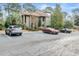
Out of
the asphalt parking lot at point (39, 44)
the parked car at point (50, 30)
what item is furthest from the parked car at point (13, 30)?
the parked car at point (50, 30)

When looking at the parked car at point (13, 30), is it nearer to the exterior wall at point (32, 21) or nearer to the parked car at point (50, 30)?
the exterior wall at point (32, 21)

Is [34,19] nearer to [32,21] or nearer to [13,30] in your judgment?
[32,21]

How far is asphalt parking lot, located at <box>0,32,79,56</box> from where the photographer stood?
6.57 feet

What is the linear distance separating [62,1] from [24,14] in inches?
15.5

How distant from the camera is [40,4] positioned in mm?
2029

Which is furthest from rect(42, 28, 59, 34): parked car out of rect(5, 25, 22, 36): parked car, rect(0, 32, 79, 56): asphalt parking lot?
rect(5, 25, 22, 36): parked car

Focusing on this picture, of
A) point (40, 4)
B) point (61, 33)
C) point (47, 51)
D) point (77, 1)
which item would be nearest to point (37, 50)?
point (47, 51)

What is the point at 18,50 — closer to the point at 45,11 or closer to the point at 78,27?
the point at 45,11

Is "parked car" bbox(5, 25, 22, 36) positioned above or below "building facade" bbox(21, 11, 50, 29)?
below

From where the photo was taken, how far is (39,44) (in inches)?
80.7

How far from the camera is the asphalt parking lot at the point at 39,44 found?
2002 millimetres

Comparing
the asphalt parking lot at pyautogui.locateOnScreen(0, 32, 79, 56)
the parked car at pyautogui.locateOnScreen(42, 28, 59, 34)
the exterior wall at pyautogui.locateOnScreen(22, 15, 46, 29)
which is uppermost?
the exterior wall at pyautogui.locateOnScreen(22, 15, 46, 29)

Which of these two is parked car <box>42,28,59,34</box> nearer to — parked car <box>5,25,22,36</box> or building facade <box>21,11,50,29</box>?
building facade <box>21,11,50,29</box>

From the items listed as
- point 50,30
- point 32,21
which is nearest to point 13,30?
point 32,21
